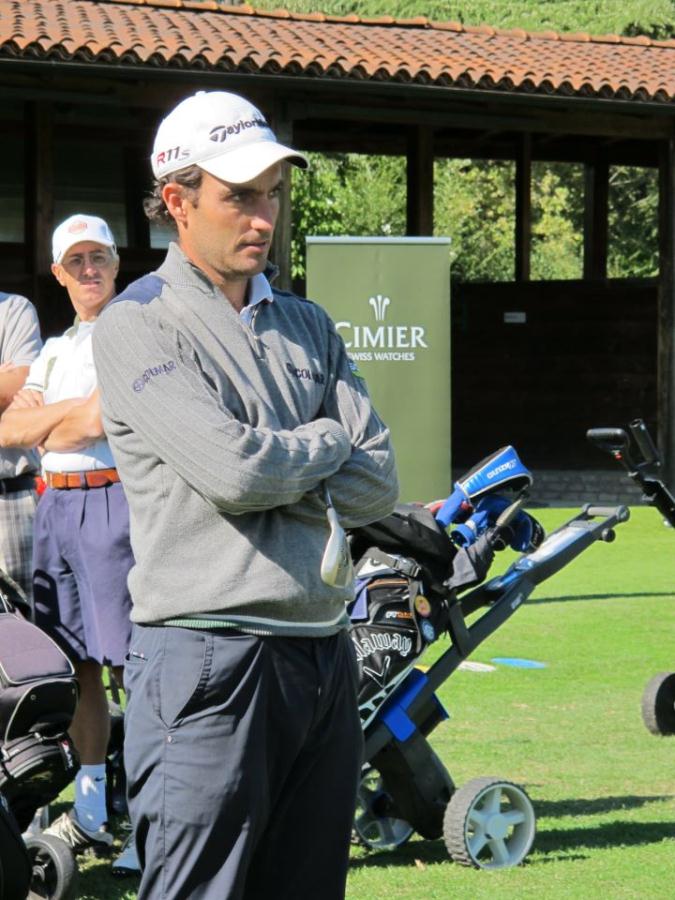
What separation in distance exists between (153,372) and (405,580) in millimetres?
2394

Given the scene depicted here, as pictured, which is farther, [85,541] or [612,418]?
[612,418]

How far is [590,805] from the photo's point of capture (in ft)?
19.3

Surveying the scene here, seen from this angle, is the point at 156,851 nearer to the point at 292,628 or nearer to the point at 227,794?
the point at 227,794

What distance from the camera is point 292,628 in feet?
9.35

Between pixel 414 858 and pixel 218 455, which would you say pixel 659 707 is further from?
pixel 218 455

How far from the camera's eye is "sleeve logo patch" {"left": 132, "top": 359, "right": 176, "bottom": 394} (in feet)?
9.22

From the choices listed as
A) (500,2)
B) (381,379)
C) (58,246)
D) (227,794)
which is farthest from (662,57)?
(227,794)

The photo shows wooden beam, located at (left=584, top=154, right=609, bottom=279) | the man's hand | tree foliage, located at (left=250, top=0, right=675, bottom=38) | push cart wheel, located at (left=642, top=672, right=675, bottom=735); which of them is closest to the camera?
the man's hand

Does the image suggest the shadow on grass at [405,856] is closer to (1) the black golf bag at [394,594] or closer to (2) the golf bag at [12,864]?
(1) the black golf bag at [394,594]

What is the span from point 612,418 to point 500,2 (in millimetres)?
12958

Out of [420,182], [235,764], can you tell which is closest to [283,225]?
[420,182]

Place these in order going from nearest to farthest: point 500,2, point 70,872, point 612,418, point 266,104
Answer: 1. point 70,872
2. point 266,104
3. point 612,418
4. point 500,2

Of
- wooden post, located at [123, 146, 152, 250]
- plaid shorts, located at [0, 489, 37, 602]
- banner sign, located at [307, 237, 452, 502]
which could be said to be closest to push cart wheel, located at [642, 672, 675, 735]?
plaid shorts, located at [0, 489, 37, 602]

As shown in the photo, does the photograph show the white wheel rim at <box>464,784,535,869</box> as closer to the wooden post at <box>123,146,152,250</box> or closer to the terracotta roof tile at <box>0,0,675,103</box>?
the terracotta roof tile at <box>0,0,675,103</box>
